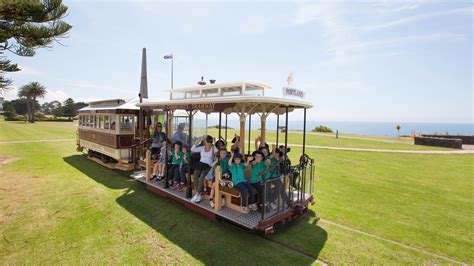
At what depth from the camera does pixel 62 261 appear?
16.9 feet

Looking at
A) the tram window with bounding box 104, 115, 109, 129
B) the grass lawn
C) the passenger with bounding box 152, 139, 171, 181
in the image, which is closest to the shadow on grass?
the grass lawn

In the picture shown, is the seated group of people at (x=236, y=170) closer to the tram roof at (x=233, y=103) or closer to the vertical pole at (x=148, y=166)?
the vertical pole at (x=148, y=166)

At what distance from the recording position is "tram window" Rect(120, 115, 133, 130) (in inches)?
508

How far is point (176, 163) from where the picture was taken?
28.7 feet

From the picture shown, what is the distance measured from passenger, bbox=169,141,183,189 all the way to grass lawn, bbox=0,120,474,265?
787mm

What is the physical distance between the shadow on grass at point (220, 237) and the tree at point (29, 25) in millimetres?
5852

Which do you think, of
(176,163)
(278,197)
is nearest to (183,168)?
(176,163)

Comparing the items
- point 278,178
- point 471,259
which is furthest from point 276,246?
point 471,259

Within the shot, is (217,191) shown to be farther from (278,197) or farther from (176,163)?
(176,163)

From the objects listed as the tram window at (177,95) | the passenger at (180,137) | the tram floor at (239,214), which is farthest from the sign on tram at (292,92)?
the passenger at (180,137)

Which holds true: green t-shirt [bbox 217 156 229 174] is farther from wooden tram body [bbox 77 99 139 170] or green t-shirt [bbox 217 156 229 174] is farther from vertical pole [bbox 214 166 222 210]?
wooden tram body [bbox 77 99 139 170]

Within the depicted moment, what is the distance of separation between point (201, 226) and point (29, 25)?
8.53 meters

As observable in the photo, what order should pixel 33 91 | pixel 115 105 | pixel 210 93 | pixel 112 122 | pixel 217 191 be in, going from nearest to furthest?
pixel 217 191, pixel 210 93, pixel 112 122, pixel 115 105, pixel 33 91

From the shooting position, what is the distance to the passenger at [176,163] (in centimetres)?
862
